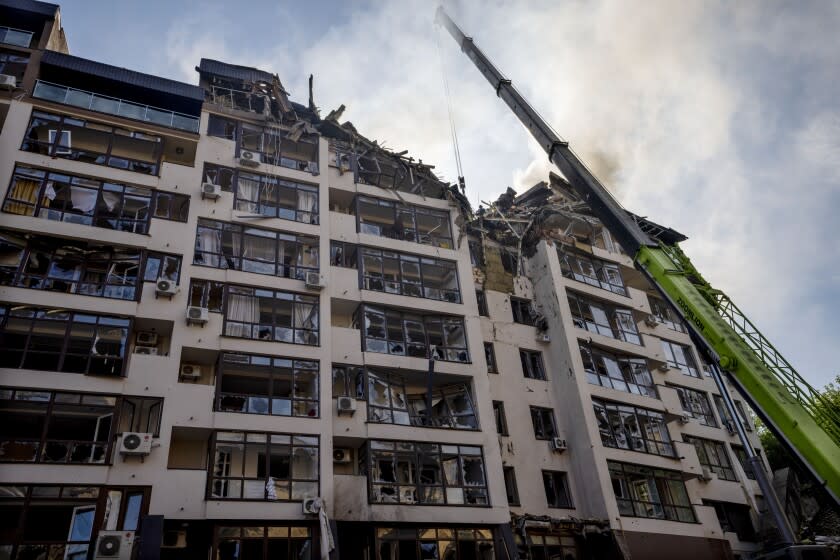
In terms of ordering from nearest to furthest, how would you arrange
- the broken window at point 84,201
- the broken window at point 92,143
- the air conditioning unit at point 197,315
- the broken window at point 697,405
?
the air conditioning unit at point 197,315 < the broken window at point 84,201 < the broken window at point 92,143 < the broken window at point 697,405

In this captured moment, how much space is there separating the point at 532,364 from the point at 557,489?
5747 mm

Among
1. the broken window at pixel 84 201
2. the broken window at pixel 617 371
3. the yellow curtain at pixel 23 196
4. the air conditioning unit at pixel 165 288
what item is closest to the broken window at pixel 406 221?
the broken window at pixel 84 201

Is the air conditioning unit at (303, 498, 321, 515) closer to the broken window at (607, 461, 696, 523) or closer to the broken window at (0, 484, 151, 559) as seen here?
the broken window at (0, 484, 151, 559)

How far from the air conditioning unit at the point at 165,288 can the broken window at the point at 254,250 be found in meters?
1.72

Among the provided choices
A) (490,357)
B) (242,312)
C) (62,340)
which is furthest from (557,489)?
(62,340)

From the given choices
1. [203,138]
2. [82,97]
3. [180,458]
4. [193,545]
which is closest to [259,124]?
[203,138]

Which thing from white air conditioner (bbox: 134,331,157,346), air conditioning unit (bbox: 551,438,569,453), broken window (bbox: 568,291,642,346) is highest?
broken window (bbox: 568,291,642,346)

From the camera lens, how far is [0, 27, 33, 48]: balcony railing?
26891mm

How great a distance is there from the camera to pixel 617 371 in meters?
31.8

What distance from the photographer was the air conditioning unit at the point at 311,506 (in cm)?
2105

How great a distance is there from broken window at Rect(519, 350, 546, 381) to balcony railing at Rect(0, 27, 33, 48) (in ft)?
81.1

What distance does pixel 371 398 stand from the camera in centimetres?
2480

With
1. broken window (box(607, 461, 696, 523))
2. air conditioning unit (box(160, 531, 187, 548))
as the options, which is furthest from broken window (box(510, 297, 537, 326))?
air conditioning unit (box(160, 531, 187, 548))

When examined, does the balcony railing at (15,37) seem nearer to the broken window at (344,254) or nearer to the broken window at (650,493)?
Result: the broken window at (344,254)
